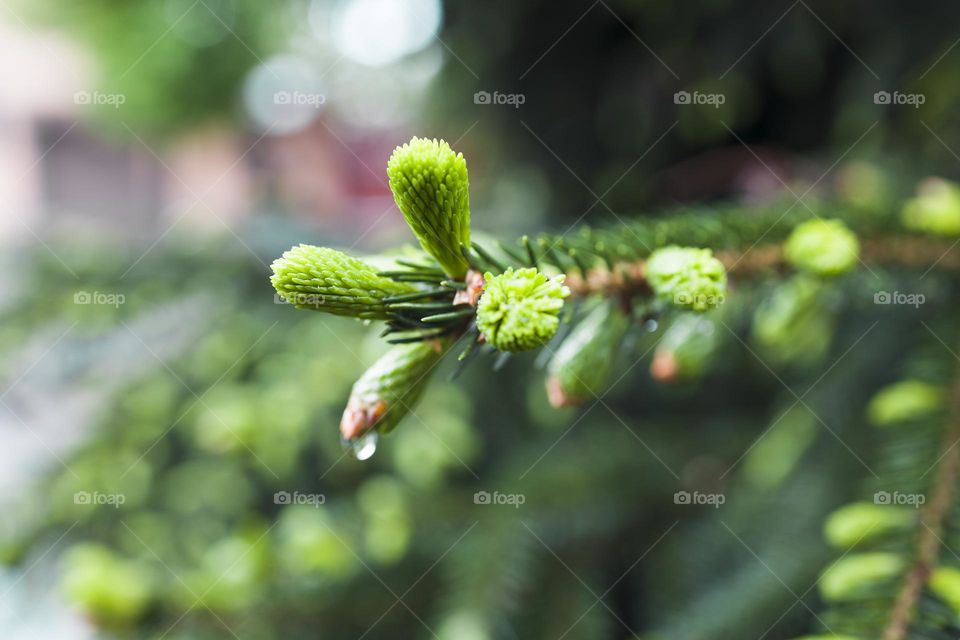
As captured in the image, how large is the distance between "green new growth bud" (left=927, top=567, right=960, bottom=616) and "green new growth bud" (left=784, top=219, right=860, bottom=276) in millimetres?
202

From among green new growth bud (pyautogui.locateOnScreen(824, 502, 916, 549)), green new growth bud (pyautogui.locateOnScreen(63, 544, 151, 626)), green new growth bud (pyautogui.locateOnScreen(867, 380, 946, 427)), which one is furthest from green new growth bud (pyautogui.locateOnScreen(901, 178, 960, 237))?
green new growth bud (pyautogui.locateOnScreen(63, 544, 151, 626))

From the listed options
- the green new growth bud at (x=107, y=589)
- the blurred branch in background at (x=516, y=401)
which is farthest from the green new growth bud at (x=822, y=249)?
the green new growth bud at (x=107, y=589)

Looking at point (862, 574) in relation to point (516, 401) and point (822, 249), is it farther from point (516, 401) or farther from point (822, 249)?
point (516, 401)

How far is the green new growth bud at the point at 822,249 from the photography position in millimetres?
452

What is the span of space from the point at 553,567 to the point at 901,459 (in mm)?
412

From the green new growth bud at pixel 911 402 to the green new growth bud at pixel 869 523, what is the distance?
10 centimetres

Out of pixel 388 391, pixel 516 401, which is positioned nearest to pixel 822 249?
pixel 388 391

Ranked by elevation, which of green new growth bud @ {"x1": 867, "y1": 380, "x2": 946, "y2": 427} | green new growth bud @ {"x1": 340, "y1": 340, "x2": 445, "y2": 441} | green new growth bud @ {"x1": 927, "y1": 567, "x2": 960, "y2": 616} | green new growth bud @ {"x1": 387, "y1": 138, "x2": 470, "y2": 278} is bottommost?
green new growth bud @ {"x1": 927, "y1": 567, "x2": 960, "y2": 616}

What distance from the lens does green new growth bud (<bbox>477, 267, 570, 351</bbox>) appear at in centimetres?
31

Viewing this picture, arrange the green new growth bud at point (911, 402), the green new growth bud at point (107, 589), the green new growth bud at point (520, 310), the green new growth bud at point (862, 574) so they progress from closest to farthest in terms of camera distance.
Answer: the green new growth bud at point (520, 310) → the green new growth bud at point (862, 574) → the green new growth bud at point (911, 402) → the green new growth bud at point (107, 589)

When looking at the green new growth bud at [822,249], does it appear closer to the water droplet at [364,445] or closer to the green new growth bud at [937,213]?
the green new growth bud at [937,213]

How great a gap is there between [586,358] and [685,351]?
0.11m

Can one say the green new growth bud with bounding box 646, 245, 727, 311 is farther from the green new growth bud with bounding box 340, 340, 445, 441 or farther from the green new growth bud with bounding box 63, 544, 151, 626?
the green new growth bud with bounding box 63, 544, 151, 626

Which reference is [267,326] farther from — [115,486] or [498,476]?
[498,476]
